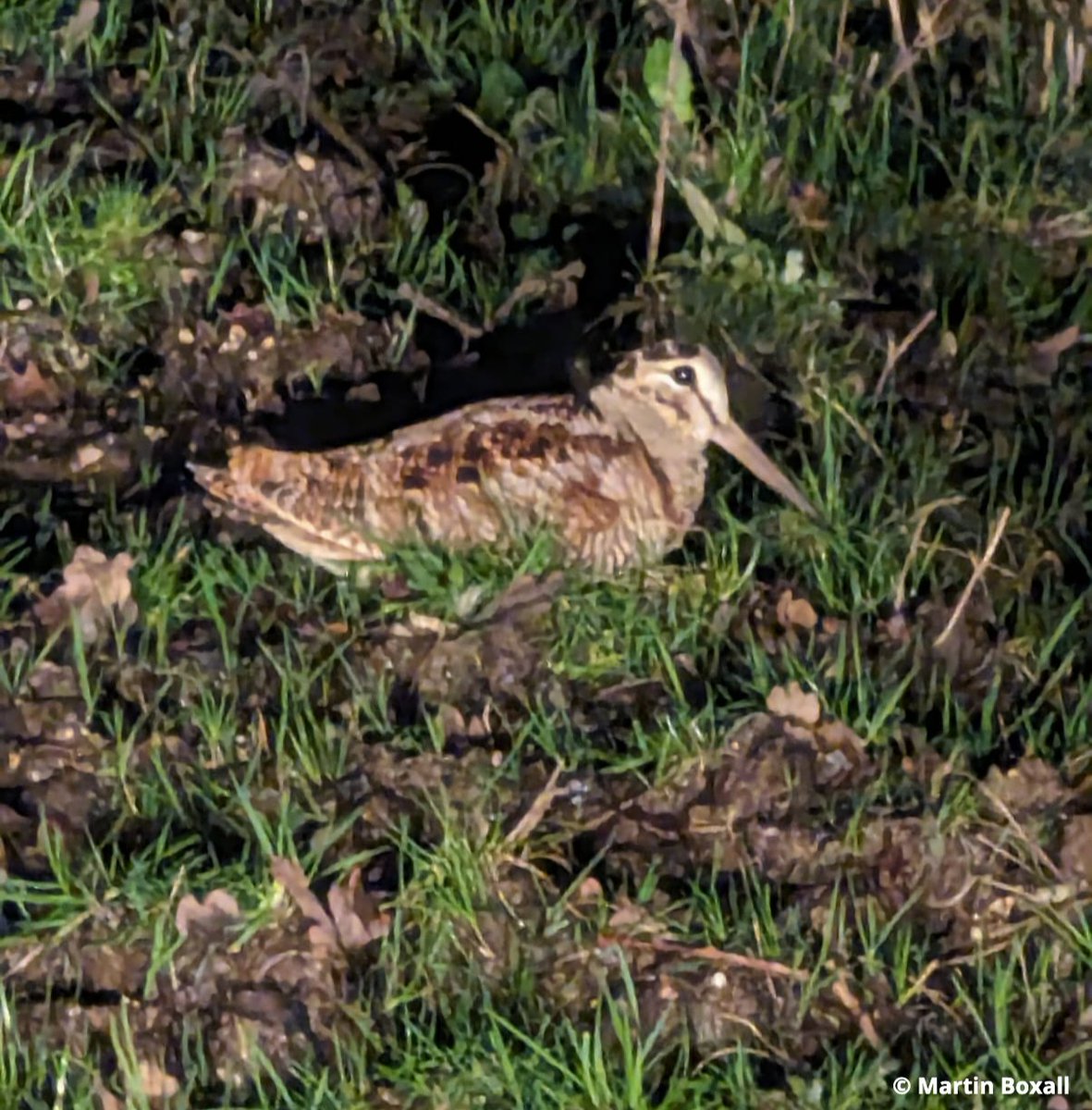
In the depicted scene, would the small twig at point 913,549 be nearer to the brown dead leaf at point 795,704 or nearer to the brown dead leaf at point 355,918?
the brown dead leaf at point 795,704

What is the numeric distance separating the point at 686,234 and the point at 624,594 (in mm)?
1342

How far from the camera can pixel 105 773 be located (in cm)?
338

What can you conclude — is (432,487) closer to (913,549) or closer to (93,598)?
(93,598)

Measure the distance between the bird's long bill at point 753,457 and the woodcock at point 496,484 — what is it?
0.01 meters

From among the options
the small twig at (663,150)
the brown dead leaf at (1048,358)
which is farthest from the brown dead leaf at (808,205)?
the brown dead leaf at (1048,358)

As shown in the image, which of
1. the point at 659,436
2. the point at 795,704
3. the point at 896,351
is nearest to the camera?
the point at 795,704

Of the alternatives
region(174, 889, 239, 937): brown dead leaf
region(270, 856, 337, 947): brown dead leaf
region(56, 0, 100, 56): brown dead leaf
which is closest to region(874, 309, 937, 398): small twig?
region(270, 856, 337, 947): brown dead leaf

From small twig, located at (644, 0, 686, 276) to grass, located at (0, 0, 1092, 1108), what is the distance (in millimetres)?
73

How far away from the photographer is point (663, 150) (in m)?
4.31

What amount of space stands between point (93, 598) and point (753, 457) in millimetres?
1423

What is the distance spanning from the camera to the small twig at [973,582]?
11.5 feet

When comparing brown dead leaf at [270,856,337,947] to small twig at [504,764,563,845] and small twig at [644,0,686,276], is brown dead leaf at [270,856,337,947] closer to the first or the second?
small twig at [504,764,563,845]

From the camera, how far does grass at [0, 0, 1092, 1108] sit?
3.05 metres

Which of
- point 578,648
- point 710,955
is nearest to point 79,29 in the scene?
point 578,648
